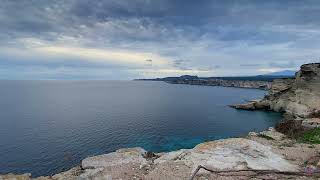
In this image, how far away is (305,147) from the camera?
30.0 metres

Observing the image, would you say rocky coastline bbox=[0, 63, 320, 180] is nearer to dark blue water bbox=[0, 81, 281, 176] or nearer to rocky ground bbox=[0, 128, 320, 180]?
rocky ground bbox=[0, 128, 320, 180]

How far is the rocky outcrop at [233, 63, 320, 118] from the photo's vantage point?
313ft

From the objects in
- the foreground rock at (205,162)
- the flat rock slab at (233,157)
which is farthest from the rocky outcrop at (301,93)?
the flat rock slab at (233,157)

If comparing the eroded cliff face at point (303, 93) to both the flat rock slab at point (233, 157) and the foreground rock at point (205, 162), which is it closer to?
the foreground rock at point (205, 162)

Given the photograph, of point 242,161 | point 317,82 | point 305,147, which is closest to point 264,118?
point 317,82

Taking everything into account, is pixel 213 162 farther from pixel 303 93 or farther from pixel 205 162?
pixel 303 93

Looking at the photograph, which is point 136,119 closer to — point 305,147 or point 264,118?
point 264,118

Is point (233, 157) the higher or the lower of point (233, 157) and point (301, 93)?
the lower

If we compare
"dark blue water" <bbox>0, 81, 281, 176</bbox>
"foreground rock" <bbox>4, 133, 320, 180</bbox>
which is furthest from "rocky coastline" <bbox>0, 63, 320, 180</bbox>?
"dark blue water" <bbox>0, 81, 281, 176</bbox>

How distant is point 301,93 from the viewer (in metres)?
101

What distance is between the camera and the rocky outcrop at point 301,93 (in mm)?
95500

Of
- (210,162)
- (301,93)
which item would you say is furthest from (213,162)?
(301,93)

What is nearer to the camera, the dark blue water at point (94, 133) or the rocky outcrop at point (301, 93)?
the dark blue water at point (94, 133)

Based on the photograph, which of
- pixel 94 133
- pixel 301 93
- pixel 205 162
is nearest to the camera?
pixel 205 162
